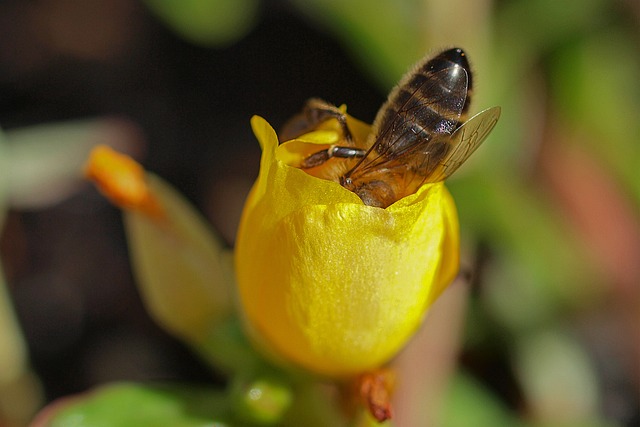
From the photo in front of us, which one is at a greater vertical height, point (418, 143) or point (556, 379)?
point (418, 143)

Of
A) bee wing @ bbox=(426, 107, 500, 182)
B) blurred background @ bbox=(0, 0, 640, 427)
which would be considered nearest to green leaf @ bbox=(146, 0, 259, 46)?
blurred background @ bbox=(0, 0, 640, 427)

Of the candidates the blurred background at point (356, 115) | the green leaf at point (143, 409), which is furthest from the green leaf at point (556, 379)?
the green leaf at point (143, 409)

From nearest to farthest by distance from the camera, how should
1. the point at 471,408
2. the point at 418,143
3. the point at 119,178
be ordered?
1. the point at 418,143
2. the point at 119,178
3. the point at 471,408

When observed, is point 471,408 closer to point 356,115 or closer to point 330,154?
point 356,115

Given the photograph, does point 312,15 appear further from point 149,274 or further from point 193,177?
point 149,274

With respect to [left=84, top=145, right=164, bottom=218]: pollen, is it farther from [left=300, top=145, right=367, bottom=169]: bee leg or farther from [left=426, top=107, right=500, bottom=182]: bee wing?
[left=426, top=107, right=500, bottom=182]: bee wing

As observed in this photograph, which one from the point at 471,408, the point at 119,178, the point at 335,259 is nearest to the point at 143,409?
the point at 119,178

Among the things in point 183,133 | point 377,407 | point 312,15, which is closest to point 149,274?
point 377,407
